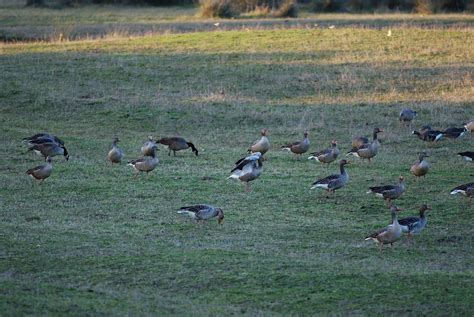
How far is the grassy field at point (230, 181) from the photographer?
12.9 metres

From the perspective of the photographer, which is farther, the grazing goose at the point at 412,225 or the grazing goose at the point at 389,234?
the grazing goose at the point at 412,225

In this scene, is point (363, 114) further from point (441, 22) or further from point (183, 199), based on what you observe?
point (441, 22)

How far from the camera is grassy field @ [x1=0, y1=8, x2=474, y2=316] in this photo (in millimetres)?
12945

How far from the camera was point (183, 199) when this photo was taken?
62.3ft

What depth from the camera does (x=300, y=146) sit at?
931 inches

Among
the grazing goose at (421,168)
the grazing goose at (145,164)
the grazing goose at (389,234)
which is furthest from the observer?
the grazing goose at (145,164)

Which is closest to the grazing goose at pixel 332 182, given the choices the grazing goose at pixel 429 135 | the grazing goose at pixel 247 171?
the grazing goose at pixel 247 171

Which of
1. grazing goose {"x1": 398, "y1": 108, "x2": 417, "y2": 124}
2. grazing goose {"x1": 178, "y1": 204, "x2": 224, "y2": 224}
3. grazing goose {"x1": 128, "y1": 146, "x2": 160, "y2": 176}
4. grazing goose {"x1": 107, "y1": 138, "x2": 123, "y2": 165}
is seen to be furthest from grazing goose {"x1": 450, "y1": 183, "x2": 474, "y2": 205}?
grazing goose {"x1": 398, "y1": 108, "x2": 417, "y2": 124}

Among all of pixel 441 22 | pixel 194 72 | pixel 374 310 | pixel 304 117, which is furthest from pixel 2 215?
pixel 441 22

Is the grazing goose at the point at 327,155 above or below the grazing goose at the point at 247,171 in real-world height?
below

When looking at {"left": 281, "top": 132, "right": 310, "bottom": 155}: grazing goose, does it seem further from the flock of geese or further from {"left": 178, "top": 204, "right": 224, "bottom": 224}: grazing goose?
{"left": 178, "top": 204, "right": 224, "bottom": 224}: grazing goose

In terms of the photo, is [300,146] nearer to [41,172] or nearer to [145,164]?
[145,164]

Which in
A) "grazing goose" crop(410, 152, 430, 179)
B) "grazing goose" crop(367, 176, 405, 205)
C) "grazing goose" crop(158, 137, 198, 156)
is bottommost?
"grazing goose" crop(158, 137, 198, 156)

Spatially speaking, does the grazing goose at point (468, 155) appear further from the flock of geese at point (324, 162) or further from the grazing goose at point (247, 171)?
the grazing goose at point (247, 171)
